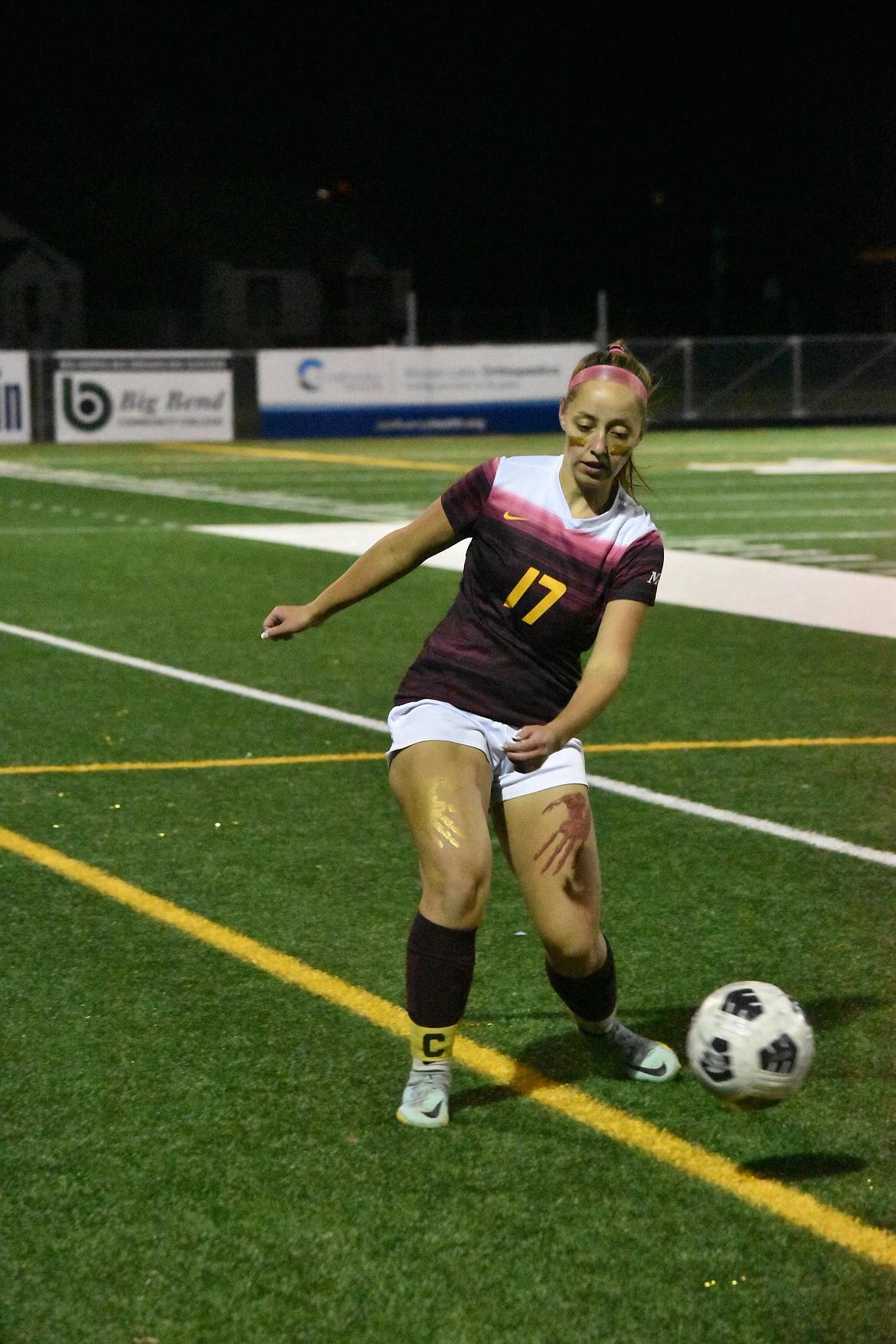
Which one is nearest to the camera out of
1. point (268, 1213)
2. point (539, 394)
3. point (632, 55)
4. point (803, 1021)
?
point (268, 1213)

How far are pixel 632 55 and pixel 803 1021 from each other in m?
64.4

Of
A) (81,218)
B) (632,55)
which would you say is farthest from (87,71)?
(632,55)

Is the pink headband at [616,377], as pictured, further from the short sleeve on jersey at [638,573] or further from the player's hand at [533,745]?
the player's hand at [533,745]

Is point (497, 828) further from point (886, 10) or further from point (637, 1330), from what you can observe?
point (886, 10)

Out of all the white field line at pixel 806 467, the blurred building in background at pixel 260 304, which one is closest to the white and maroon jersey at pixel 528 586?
the white field line at pixel 806 467

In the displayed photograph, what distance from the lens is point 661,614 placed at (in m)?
12.9

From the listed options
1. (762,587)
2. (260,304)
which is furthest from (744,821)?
(260,304)

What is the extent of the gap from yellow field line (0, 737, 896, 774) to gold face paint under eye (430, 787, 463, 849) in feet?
12.5

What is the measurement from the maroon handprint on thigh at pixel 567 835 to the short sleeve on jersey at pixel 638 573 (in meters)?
0.47

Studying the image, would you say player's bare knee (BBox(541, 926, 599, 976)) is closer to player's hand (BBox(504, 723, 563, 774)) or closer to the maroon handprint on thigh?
the maroon handprint on thigh

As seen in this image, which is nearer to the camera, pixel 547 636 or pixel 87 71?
pixel 547 636

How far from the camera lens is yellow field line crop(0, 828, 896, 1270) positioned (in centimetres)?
375

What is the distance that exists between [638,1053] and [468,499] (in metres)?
1.38

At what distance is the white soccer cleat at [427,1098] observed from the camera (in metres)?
4.21
